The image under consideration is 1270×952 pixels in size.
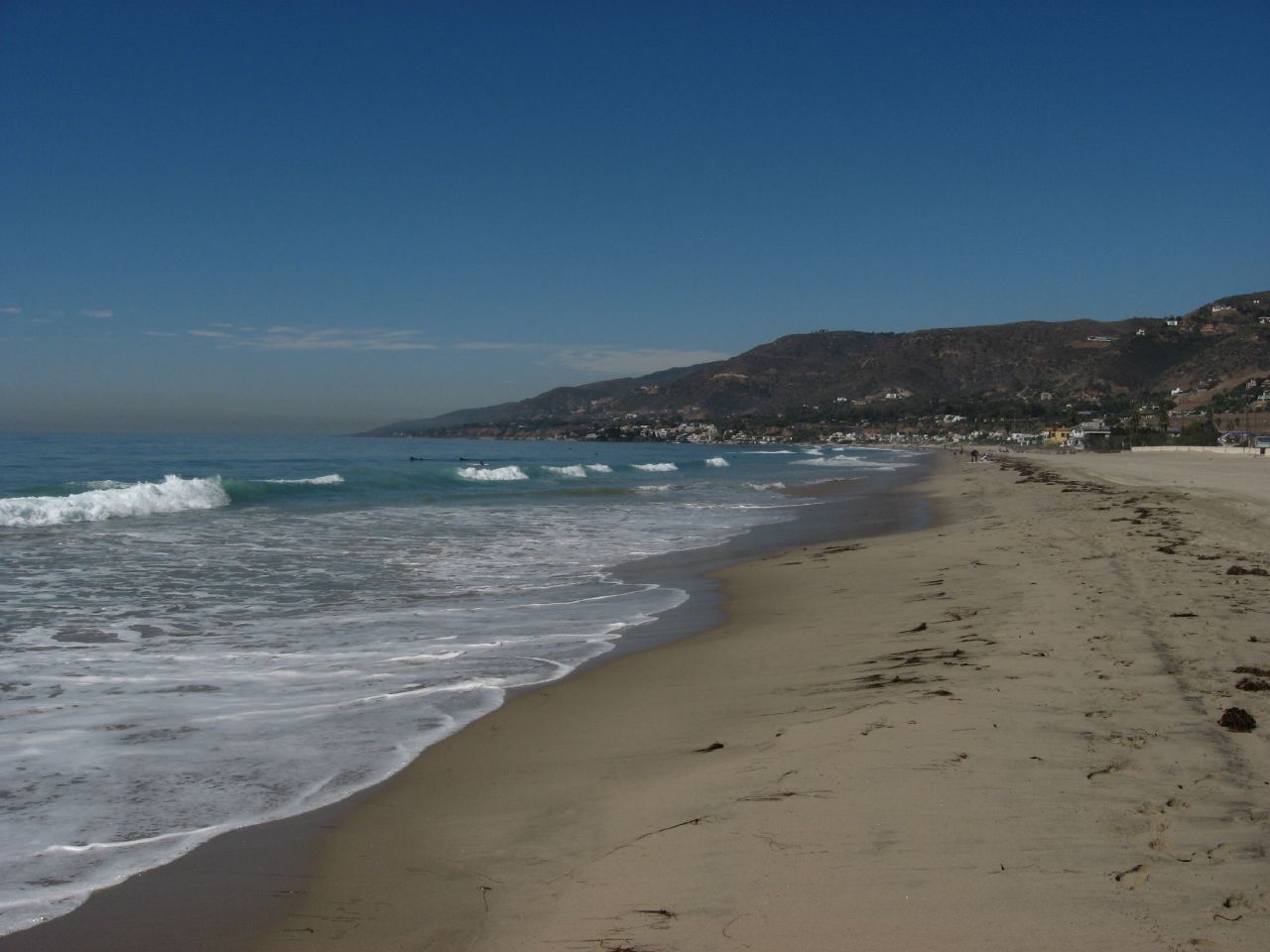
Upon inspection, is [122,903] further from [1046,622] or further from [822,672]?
[1046,622]

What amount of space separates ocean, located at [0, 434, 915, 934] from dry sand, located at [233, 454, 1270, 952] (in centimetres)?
68

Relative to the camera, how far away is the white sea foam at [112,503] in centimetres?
1923

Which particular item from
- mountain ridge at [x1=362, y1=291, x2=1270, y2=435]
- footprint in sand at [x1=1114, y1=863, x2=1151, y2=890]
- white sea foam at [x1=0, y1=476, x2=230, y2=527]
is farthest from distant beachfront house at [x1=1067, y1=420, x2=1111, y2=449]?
footprint in sand at [x1=1114, y1=863, x2=1151, y2=890]

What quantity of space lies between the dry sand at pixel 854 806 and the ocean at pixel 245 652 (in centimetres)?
68

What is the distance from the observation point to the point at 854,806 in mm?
3395

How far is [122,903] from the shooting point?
315 cm

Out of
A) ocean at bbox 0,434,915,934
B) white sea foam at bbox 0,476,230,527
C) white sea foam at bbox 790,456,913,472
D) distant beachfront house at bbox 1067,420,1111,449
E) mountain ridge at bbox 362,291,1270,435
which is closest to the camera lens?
ocean at bbox 0,434,915,934

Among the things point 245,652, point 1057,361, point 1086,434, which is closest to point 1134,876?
point 245,652

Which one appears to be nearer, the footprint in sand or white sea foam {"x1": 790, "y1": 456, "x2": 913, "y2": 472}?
the footprint in sand

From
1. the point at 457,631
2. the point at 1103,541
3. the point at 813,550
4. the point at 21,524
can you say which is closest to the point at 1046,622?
the point at 457,631

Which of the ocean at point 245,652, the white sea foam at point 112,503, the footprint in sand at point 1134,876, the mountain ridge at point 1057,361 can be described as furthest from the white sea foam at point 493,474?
the mountain ridge at point 1057,361

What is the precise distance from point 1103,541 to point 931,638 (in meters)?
6.35

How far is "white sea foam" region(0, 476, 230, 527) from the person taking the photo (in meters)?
19.2

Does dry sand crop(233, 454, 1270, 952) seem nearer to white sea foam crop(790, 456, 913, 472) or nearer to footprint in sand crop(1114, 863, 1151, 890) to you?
footprint in sand crop(1114, 863, 1151, 890)
